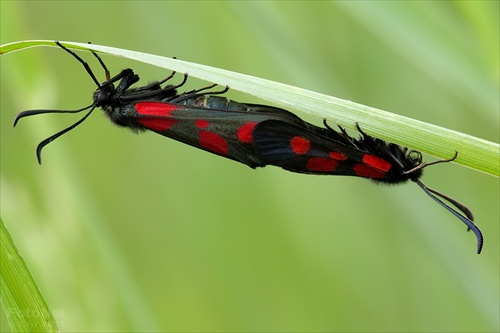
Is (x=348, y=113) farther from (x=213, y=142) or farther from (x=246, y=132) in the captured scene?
(x=213, y=142)

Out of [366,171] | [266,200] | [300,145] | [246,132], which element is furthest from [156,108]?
[266,200]

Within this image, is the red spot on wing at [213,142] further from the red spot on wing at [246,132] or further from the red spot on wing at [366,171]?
the red spot on wing at [366,171]

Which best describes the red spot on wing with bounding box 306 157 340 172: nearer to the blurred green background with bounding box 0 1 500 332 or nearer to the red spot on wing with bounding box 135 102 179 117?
the red spot on wing with bounding box 135 102 179 117

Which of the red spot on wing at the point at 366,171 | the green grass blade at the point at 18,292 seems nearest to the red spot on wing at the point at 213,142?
the red spot on wing at the point at 366,171

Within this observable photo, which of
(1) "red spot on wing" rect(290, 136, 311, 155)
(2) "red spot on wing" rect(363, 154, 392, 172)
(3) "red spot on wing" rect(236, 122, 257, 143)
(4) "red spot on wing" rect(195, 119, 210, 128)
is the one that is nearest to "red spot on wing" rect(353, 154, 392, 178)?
(2) "red spot on wing" rect(363, 154, 392, 172)

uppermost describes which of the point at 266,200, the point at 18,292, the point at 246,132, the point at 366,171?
the point at 246,132

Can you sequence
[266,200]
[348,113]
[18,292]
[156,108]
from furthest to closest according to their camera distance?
[266,200], [156,108], [348,113], [18,292]

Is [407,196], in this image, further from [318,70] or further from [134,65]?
[134,65]
